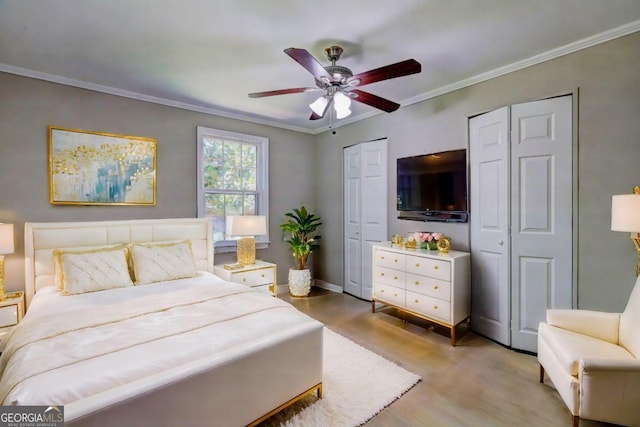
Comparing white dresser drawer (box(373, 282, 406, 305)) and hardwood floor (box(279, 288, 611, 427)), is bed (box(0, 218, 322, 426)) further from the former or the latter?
white dresser drawer (box(373, 282, 406, 305))

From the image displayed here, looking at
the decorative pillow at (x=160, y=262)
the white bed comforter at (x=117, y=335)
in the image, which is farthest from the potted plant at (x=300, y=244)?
the white bed comforter at (x=117, y=335)

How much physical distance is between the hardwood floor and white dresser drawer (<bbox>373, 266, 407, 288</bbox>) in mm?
470

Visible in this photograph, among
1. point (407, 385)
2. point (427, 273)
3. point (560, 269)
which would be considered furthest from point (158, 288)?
point (560, 269)

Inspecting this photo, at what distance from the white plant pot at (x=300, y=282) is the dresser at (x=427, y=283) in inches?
50.8

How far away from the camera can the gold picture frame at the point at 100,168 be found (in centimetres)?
301

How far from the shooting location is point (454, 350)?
A: 2799 mm

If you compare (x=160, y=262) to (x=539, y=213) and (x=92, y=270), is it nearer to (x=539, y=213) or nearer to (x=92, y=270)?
(x=92, y=270)

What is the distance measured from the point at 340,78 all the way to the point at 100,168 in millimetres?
2799

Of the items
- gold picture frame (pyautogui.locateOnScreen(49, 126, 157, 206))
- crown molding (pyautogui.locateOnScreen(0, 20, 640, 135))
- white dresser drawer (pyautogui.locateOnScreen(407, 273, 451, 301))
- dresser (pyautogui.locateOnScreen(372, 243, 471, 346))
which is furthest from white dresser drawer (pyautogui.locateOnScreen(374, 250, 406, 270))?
gold picture frame (pyautogui.locateOnScreen(49, 126, 157, 206))

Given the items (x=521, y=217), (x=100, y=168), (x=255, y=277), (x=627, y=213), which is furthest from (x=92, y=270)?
(x=627, y=213)

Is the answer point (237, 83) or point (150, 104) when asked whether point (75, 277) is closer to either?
point (150, 104)

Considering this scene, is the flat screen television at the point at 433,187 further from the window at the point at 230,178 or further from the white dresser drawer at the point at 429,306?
the window at the point at 230,178

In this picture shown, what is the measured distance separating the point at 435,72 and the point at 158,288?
3402 millimetres

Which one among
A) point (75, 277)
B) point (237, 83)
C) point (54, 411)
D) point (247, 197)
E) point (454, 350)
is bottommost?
point (454, 350)
